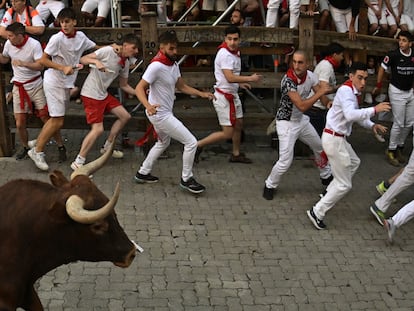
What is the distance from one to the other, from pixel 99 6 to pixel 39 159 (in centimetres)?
317

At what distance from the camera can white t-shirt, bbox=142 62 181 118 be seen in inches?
319

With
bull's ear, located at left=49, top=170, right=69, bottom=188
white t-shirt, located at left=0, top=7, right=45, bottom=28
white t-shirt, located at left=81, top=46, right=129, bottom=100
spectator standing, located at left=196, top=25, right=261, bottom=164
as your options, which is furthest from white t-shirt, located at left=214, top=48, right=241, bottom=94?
bull's ear, located at left=49, top=170, right=69, bottom=188

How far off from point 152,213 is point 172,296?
1884 mm

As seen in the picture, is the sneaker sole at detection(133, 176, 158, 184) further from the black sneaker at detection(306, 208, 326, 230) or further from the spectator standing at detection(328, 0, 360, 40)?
the spectator standing at detection(328, 0, 360, 40)

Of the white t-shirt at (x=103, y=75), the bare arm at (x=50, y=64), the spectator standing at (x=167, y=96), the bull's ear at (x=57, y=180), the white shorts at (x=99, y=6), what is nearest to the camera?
the bull's ear at (x=57, y=180)

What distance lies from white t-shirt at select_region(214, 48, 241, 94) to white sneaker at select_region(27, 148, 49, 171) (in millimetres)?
2579

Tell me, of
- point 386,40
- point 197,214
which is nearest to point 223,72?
point 197,214

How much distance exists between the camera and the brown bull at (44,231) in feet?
13.9

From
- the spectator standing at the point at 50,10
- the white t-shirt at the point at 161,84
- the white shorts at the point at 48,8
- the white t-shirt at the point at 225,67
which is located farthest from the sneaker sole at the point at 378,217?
the white shorts at the point at 48,8

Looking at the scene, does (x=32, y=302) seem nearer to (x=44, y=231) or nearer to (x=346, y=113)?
(x=44, y=231)

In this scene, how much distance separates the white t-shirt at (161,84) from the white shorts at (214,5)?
3.25m

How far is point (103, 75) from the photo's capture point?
884cm

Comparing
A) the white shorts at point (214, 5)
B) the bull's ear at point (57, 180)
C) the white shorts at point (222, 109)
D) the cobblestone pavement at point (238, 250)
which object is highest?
the white shorts at point (214, 5)

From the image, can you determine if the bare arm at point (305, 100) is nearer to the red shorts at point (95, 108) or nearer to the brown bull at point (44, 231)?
the red shorts at point (95, 108)
